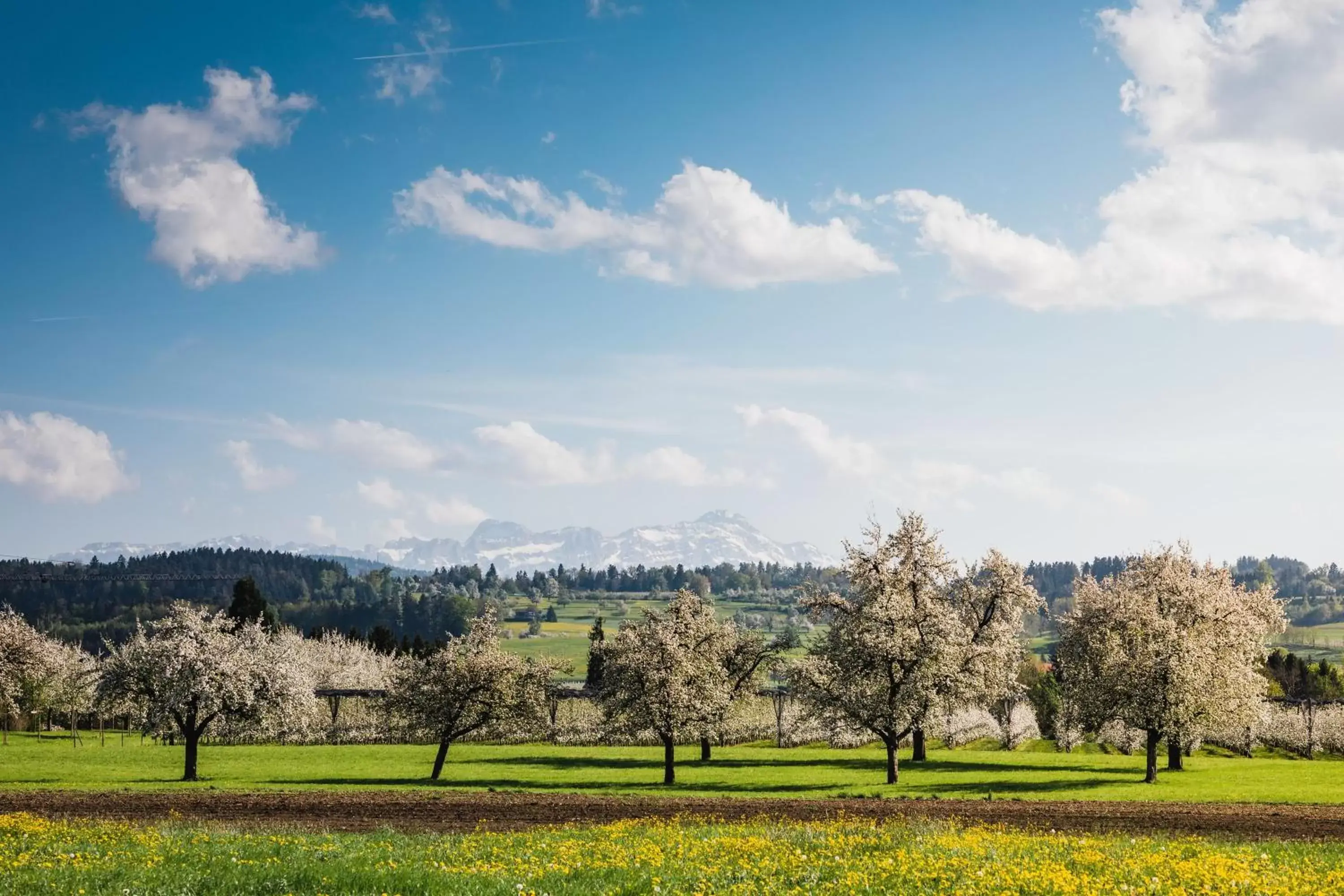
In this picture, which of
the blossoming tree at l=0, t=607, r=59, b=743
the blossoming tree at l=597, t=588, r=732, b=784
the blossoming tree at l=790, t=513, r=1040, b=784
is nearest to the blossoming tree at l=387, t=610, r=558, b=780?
the blossoming tree at l=597, t=588, r=732, b=784

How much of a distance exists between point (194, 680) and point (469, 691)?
54.3ft

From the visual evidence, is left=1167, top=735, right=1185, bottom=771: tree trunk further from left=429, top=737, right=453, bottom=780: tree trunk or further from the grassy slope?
left=429, top=737, right=453, bottom=780: tree trunk

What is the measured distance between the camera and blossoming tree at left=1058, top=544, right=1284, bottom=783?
5353cm

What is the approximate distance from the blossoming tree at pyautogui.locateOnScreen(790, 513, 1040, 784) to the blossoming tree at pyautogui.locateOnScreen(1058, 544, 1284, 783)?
632cm

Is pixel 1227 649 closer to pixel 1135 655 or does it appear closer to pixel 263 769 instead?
pixel 1135 655

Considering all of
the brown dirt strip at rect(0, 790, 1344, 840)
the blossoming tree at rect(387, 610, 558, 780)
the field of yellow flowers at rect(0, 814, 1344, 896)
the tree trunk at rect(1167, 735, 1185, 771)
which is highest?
the field of yellow flowers at rect(0, 814, 1344, 896)

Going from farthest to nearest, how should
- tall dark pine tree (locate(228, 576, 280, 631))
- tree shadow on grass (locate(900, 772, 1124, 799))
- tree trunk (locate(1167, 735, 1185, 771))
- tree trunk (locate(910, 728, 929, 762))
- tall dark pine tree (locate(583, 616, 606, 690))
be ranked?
tall dark pine tree (locate(228, 576, 280, 631)), tall dark pine tree (locate(583, 616, 606, 690)), tree trunk (locate(910, 728, 929, 762)), tree trunk (locate(1167, 735, 1185, 771)), tree shadow on grass (locate(900, 772, 1124, 799))

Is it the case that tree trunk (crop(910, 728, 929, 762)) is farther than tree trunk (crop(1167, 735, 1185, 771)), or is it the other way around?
tree trunk (crop(910, 728, 929, 762))

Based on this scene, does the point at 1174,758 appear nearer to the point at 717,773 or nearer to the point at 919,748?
the point at 919,748

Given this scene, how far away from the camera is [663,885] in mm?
15805

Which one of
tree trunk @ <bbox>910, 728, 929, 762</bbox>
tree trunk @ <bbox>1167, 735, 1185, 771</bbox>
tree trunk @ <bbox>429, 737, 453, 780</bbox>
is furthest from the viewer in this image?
tree trunk @ <bbox>910, 728, 929, 762</bbox>

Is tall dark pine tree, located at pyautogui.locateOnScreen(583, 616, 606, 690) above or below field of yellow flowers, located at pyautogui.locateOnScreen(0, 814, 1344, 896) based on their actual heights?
below

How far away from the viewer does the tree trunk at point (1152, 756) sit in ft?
169

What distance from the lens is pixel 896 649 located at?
54.3m
